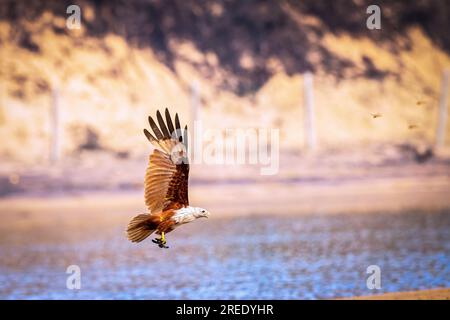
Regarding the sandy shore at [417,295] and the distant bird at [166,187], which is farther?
the sandy shore at [417,295]

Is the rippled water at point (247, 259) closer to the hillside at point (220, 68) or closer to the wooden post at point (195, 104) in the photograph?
the wooden post at point (195, 104)

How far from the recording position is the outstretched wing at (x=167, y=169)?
36.7ft

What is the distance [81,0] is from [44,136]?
654 centimetres

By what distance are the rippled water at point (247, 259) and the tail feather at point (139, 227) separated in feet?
17.9

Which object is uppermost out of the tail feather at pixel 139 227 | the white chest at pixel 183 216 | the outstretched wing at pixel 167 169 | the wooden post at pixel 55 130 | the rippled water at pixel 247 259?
the wooden post at pixel 55 130

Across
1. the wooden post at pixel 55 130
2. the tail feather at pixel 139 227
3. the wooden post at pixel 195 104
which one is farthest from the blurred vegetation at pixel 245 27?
the tail feather at pixel 139 227

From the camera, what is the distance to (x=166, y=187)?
11305 millimetres

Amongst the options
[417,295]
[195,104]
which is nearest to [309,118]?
[195,104]

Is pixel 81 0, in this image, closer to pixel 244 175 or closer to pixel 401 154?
pixel 244 175

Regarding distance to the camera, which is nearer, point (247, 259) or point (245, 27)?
point (247, 259)

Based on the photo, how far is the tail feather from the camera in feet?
36.3

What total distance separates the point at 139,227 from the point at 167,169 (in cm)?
72

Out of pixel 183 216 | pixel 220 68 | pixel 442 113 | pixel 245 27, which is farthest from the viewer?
pixel 245 27

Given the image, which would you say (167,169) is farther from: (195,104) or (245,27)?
(245,27)
